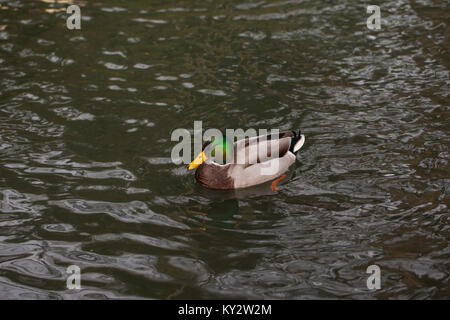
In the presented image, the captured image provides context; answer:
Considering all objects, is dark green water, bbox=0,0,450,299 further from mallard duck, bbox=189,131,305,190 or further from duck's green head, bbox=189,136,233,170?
duck's green head, bbox=189,136,233,170

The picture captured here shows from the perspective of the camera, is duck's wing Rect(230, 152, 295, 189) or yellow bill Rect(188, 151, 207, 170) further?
duck's wing Rect(230, 152, 295, 189)

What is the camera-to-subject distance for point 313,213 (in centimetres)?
607

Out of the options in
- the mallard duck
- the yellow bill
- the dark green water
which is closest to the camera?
the dark green water

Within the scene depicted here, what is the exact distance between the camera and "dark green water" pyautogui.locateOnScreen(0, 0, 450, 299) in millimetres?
5238

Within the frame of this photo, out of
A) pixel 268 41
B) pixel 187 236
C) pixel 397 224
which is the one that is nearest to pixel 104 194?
pixel 187 236

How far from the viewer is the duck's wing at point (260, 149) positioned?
→ 6855 millimetres

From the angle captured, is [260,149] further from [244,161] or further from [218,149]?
[218,149]

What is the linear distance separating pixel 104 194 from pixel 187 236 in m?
1.27

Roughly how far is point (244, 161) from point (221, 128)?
3.86ft

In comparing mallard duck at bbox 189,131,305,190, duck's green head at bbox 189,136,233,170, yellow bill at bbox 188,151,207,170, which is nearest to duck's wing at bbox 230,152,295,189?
mallard duck at bbox 189,131,305,190

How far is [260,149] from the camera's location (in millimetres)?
6926

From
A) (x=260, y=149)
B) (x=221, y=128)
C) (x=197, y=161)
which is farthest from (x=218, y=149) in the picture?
(x=221, y=128)
